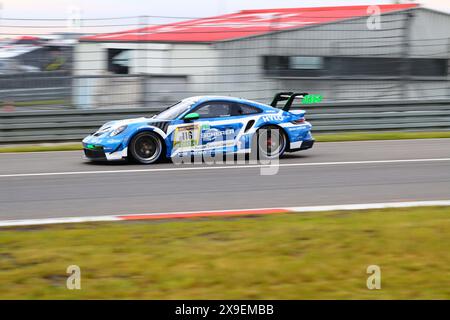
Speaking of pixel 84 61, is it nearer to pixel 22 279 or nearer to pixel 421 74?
pixel 421 74

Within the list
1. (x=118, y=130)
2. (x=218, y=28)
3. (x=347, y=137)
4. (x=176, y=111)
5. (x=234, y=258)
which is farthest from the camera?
(x=218, y=28)

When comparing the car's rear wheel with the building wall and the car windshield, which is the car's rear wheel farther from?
the building wall

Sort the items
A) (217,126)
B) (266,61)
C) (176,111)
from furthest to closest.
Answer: (266,61) < (176,111) < (217,126)

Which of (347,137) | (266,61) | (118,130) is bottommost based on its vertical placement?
(347,137)

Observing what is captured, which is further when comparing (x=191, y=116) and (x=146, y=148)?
(x=146, y=148)

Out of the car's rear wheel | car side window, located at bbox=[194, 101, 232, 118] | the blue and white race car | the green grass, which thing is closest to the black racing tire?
the blue and white race car

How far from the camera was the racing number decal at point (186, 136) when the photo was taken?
12273 millimetres

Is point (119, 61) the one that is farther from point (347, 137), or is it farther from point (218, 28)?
point (347, 137)

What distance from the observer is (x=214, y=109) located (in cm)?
1252

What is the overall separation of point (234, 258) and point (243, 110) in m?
6.54

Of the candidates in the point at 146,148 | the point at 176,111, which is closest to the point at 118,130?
the point at 146,148

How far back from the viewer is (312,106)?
16719 millimetres

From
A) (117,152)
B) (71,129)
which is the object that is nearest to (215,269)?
(117,152)

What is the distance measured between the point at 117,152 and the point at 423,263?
690cm
